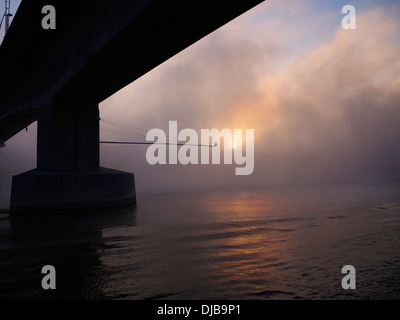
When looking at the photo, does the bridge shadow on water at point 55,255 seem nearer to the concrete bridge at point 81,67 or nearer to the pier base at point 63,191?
the pier base at point 63,191

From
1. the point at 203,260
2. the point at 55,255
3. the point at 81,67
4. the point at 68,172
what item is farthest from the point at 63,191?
the point at 203,260

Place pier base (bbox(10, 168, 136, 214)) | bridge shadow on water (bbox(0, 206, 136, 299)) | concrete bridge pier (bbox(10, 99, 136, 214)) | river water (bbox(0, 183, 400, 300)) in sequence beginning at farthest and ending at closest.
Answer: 1. concrete bridge pier (bbox(10, 99, 136, 214))
2. pier base (bbox(10, 168, 136, 214))
3. bridge shadow on water (bbox(0, 206, 136, 299))
4. river water (bbox(0, 183, 400, 300))

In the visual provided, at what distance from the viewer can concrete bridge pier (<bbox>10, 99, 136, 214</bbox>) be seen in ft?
63.5

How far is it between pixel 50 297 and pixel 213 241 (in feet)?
20.7

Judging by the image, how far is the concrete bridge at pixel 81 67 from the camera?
12030mm

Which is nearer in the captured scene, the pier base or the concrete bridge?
the concrete bridge

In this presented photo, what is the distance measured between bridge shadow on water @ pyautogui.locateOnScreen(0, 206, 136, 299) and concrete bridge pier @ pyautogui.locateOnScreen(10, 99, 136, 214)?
2390 millimetres

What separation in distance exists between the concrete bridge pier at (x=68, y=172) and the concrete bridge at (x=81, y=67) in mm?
68

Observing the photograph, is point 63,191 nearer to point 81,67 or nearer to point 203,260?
point 81,67

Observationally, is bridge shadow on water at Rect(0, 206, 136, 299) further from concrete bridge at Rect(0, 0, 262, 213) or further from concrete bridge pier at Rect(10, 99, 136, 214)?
concrete bridge at Rect(0, 0, 262, 213)

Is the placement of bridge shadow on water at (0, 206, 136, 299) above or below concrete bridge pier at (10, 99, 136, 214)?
below

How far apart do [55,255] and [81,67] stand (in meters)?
11.6

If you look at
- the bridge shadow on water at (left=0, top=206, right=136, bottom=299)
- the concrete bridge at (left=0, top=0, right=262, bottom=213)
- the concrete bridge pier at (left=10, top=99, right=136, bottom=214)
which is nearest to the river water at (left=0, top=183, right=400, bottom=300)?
the bridge shadow on water at (left=0, top=206, right=136, bottom=299)
